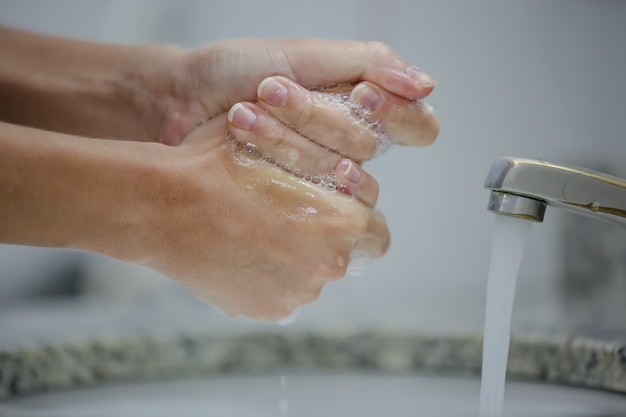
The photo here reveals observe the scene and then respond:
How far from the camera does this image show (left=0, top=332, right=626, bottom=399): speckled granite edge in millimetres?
656

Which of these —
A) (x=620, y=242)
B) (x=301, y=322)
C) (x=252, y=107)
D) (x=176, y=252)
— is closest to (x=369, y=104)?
(x=252, y=107)

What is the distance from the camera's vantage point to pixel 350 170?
24.6 inches

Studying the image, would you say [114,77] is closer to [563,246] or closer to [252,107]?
[252,107]

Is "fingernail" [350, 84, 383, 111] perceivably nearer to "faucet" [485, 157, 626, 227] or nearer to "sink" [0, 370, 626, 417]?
"faucet" [485, 157, 626, 227]

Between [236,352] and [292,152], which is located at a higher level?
[292,152]

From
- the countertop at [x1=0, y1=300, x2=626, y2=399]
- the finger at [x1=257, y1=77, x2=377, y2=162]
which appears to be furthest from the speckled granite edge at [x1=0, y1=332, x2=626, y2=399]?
the finger at [x1=257, y1=77, x2=377, y2=162]

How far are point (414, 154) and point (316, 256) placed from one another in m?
0.67

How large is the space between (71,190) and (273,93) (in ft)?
0.61

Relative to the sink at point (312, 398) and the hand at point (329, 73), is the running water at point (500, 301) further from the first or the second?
the hand at point (329, 73)

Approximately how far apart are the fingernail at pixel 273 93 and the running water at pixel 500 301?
210 mm

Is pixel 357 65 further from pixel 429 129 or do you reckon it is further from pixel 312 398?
pixel 312 398

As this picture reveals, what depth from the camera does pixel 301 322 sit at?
32.3 inches

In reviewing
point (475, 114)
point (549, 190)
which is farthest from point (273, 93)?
point (475, 114)

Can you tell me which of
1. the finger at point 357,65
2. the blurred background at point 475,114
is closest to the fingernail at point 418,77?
the finger at point 357,65
